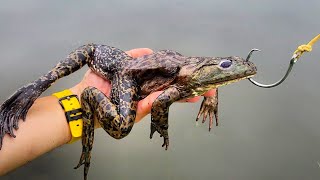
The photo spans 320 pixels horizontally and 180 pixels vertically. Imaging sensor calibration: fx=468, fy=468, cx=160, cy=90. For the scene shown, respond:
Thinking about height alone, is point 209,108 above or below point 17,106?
below

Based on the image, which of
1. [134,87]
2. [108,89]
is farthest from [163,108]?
[108,89]

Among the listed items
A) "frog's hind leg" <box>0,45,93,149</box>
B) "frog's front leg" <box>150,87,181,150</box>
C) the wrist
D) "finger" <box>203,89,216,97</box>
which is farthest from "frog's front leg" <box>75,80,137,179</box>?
"finger" <box>203,89,216,97</box>

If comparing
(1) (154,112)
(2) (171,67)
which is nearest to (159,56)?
(2) (171,67)

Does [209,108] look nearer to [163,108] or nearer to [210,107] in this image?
[210,107]

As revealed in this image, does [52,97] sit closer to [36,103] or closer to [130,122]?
[36,103]

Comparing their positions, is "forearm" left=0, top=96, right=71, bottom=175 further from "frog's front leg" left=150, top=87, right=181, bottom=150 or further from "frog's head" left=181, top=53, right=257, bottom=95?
"frog's head" left=181, top=53, right=257, bottom=95

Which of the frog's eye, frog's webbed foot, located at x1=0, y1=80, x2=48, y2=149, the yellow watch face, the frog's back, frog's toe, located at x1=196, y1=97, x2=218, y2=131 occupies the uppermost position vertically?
the frog's eye
